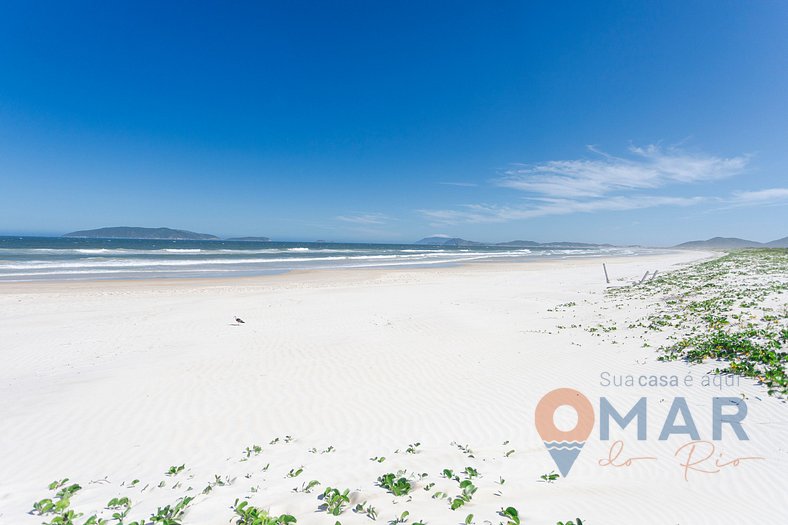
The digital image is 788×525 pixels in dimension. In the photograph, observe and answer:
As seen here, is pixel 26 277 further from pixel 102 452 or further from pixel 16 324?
pixel 102 452

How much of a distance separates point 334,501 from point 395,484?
665 millimetres

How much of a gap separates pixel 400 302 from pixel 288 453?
1197 cm

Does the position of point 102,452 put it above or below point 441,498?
below

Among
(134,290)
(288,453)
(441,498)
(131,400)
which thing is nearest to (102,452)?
(131,400)

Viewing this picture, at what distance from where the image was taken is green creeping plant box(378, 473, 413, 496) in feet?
12.0

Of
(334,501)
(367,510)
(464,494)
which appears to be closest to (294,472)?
(334,501)

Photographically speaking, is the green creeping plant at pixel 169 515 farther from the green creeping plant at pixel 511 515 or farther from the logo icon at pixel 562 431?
the logo icon at pixel 562 431

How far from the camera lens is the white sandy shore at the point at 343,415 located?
3631mm

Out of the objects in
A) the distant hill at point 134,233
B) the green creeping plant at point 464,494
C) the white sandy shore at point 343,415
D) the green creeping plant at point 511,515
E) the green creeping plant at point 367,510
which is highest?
the distant hill at point 134,233

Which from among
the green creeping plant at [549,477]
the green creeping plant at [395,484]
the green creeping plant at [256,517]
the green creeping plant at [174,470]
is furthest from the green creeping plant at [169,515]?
the green creeping plant at [549,477]

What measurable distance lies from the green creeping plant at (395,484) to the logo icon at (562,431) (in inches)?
72.3

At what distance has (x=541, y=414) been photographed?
5738 mm

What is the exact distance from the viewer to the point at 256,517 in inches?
129

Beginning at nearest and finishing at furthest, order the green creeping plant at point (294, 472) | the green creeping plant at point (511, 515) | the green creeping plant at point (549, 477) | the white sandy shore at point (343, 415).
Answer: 1. the green creeping plant at point (511, 515)
2. the white sandy shore at point (343, 415)
3. the green creeping plant at point (549, 477)
4. the green creeping plant at point (294, 472)
